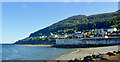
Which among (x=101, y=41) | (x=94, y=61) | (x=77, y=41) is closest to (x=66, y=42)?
(x=77, y=41)

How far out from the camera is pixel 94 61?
1416cm

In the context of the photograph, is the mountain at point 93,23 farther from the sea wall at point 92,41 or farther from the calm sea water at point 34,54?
the calm sea water at point 34,54

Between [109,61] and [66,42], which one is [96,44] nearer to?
[66,42]

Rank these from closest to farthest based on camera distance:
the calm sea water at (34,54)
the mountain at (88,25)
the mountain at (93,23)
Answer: the calm sea water at (34,54)
the mountain at (93,23)
the mountain at (88,25)

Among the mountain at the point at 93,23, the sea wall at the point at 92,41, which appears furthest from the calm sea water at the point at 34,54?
the mountain at the point at 93,23

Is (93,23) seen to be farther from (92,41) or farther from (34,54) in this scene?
(34,54)

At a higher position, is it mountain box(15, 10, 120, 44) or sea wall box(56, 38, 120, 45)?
mountain box(15, 10, 120, 44)

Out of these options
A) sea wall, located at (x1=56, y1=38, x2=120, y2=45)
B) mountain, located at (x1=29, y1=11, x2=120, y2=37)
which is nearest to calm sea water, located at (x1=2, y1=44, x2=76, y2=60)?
sea wall, located at (x1=56, y1=38, x2=120, y2=45)

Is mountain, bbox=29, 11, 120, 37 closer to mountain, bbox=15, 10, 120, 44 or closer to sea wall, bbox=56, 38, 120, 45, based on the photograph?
mountain, bbox=15, 10, 120, 44

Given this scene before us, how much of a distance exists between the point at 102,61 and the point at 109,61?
0.65 m

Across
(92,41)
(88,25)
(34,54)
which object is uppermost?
(88,25)

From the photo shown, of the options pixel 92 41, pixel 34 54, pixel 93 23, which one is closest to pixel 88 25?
pixel 93 23

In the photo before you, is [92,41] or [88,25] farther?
[88,25]

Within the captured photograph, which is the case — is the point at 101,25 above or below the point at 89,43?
above
